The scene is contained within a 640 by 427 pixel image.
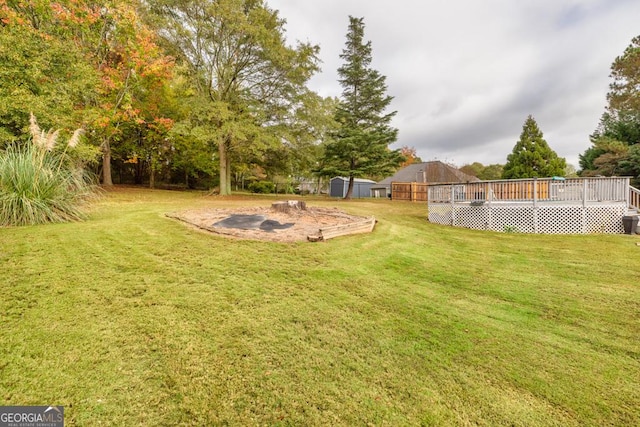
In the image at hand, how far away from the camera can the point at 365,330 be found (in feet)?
8.75

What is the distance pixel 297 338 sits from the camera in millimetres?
2447

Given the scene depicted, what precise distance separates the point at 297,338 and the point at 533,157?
1748 centimetres

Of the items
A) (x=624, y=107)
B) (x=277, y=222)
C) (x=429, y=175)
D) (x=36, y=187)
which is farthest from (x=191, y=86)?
(x=624, y=107)

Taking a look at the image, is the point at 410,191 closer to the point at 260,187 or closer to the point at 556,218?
the point at 556,218

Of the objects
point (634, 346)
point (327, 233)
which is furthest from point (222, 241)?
point (634, 346)

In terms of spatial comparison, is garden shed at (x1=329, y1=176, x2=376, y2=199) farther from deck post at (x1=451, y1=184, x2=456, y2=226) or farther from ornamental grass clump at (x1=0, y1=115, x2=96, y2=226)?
ornamental grass clump at (x1=0, y1=115, x2=96, y2=226)

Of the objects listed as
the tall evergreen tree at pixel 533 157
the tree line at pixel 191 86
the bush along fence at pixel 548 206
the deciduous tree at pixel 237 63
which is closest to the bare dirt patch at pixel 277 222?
the bush along fence at pixel 548 206

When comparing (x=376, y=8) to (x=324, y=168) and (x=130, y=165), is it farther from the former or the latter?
(x=130, y=165)

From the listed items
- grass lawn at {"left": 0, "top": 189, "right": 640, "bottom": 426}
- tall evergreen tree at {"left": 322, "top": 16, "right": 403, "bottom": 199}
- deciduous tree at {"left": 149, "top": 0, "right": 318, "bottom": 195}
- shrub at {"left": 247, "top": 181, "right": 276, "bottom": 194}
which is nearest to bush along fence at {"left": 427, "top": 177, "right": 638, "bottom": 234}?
grass lawn at {"left": 0, "top": 189, "right": 640, "bottom": 426}

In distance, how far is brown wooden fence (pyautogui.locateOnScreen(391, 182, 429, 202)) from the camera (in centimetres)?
2303

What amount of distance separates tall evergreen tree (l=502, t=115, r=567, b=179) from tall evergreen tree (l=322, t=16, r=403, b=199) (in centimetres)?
683

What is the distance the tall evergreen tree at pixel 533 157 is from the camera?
14211 millimetres

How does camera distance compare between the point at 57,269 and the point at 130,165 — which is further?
the point at 130,165

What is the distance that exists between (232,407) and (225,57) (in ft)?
59.2
